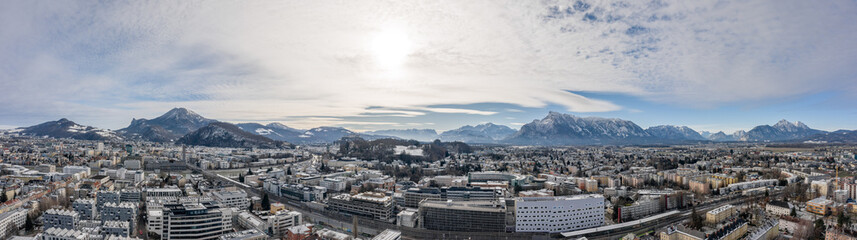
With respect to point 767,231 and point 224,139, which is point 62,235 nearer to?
point 767,231

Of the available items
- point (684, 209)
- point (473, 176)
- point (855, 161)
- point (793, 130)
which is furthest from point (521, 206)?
point (793, 130)

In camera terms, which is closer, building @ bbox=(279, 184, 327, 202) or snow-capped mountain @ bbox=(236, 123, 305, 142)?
building @ bbox=(279, 184, 327, 202)

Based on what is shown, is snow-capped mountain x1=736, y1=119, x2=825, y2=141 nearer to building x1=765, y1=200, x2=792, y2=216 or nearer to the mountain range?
the mountain range

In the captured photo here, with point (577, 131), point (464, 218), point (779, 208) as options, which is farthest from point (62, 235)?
point (577, 131)

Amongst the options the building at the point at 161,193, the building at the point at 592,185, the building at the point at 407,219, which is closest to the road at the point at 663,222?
the building at the point at 592,185

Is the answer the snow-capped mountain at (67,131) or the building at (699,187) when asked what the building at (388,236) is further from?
the snow-capped mountain at (67,131)

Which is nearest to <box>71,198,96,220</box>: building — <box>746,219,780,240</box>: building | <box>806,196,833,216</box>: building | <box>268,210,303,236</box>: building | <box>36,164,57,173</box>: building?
<box>268,210,303,236</box>: building

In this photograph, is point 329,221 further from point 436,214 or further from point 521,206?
point 521,206
